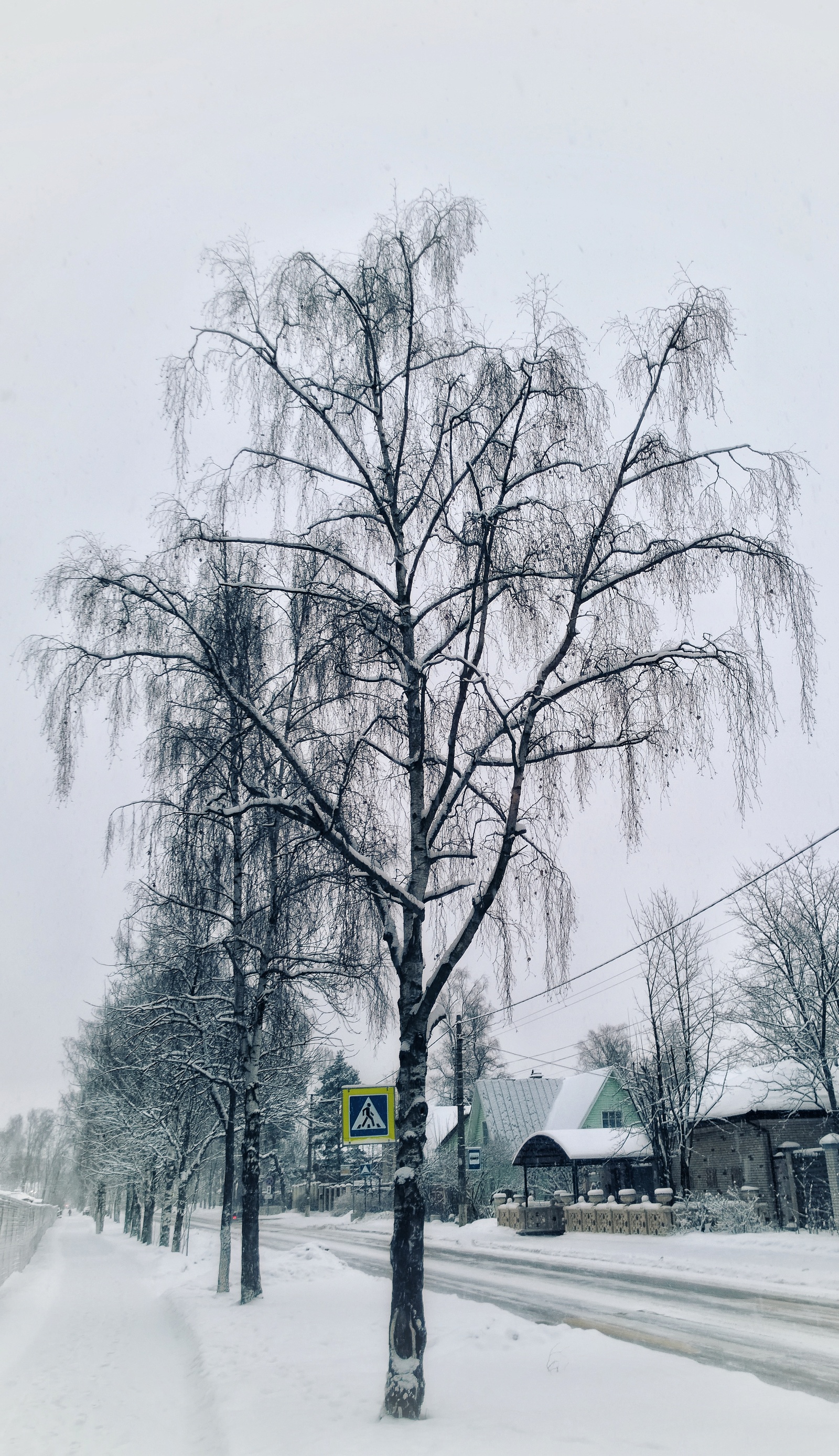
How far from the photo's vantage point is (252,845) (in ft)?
34.8

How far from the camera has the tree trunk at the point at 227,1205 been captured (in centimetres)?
1741

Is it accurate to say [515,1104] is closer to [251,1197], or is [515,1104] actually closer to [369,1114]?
[251,1197]

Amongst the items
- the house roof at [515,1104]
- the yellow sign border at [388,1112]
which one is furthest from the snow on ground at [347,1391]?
the house roof at [515,1104]

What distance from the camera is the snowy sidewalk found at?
25.4 ft

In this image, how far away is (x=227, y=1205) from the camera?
19359 millimetres

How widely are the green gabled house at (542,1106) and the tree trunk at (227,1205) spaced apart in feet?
76.1

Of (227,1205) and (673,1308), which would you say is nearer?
(673,1308)

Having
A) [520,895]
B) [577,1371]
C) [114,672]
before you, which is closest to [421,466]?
[114,672]

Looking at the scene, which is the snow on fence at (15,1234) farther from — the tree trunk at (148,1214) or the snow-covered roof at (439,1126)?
the snow-covered roof at (439,1126)

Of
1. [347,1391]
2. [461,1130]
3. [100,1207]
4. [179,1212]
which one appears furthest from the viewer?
[100,1207]

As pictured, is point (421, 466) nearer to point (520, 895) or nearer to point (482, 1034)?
point (520, 895)

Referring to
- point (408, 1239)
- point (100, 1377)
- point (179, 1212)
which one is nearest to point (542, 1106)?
point (179, 1212)

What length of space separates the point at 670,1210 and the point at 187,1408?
2197 cm

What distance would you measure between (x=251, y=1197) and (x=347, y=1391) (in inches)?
313
